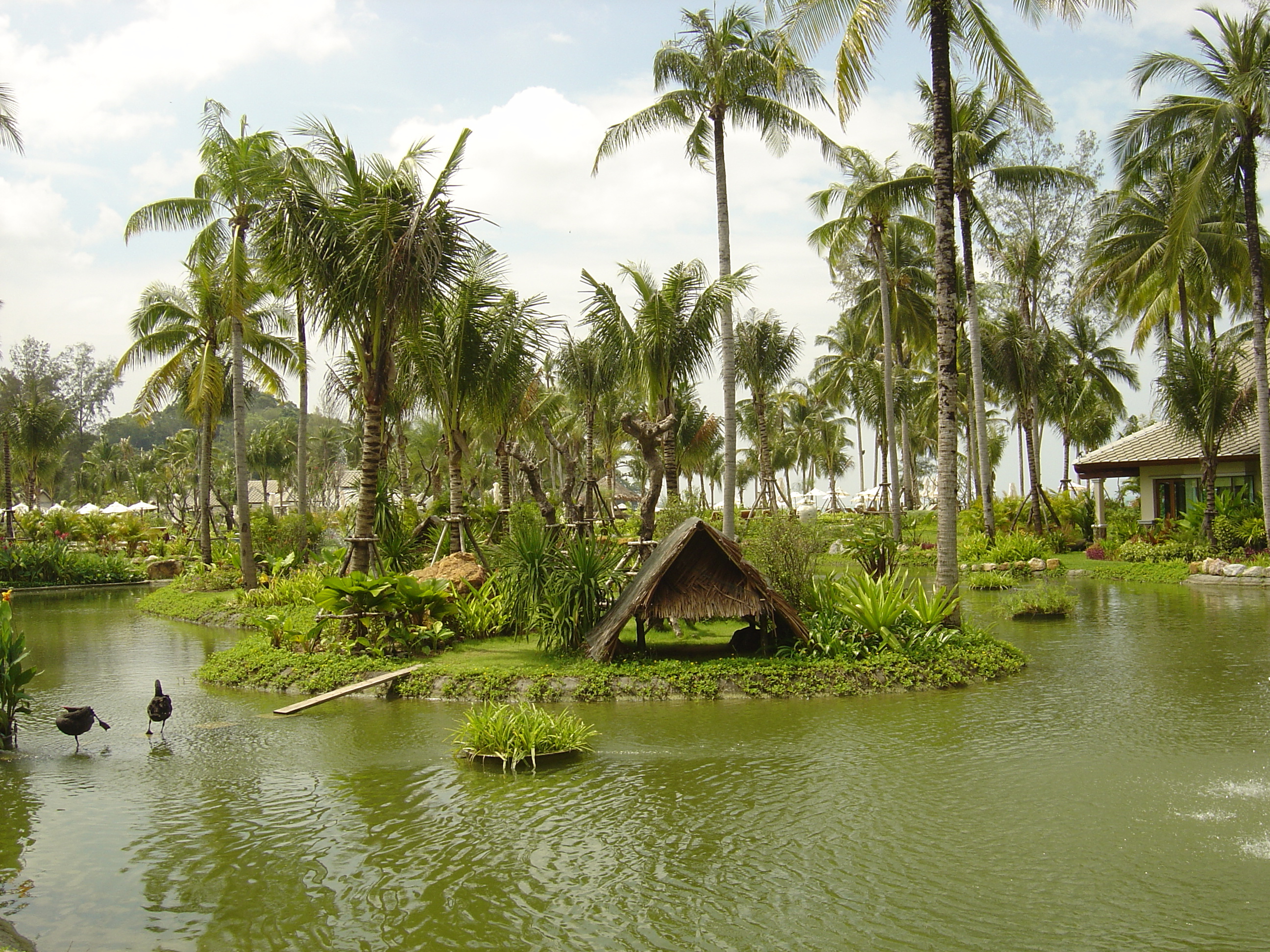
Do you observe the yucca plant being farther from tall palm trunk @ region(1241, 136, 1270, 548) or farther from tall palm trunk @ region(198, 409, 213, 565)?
tall palm trunk @ region(198, 409, 213, 565)

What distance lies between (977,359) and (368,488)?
19.1 metres

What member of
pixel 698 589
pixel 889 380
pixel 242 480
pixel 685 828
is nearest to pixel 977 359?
pixel 889 380

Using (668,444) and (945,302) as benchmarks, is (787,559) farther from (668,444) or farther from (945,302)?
(668,444)

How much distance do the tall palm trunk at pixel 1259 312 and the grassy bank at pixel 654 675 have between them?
13449 mm

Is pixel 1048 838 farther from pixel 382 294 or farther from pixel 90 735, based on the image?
pixel 382 294

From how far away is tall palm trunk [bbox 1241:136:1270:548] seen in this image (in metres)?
21.6

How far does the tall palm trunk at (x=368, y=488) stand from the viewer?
14398mm

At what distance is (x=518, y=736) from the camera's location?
29.4ft

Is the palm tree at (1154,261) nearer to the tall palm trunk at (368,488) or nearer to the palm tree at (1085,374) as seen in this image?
the palm tree at (1085,374)

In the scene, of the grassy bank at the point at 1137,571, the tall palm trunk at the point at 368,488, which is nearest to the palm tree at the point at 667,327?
the tall palm trunk at the point at 368,488

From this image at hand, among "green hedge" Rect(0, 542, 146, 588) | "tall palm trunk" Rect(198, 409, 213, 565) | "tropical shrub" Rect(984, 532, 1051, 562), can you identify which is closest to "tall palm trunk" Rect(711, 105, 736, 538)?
"tropical shrub" Rect(984, 532, 1051, 562)

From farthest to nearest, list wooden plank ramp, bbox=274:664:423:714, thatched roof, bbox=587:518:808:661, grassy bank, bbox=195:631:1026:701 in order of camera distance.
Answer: thatched roof, bbox=587:518:808:661 < grassy bank, bbox=195:631:1026:701 < wooden plank ramp, bbox=274:664:423:714

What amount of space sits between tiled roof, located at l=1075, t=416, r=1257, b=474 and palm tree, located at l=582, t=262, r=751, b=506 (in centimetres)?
1628

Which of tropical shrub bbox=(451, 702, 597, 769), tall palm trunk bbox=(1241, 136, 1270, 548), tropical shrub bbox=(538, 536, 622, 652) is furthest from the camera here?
tall palm trunk bbox=(1241, 136, 1270, 548)
